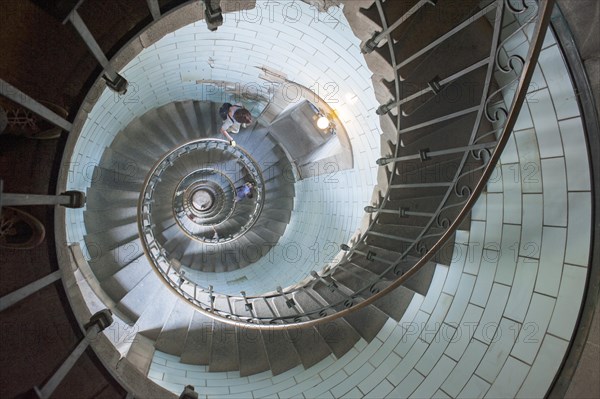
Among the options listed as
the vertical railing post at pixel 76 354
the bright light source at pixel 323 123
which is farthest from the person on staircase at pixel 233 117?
the vertical railing post at pixel 76 354

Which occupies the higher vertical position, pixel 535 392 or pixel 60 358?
pixel 60 358

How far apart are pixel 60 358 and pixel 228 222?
10062 mm

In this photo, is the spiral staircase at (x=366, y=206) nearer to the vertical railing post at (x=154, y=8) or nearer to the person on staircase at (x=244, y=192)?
the person on staircase at (x=244, y=192)

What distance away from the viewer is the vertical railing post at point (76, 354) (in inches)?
119

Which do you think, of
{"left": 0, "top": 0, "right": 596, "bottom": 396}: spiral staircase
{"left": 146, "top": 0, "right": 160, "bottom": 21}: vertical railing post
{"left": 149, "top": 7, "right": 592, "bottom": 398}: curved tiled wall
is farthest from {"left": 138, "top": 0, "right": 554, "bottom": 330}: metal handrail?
{"left": 146, "top": 0, "right": 160, "bottom": 21}: vertical railing post

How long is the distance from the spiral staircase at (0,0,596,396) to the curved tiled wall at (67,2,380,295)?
2.44 ft

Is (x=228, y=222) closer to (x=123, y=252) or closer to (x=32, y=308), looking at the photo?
(x=123, y=252)

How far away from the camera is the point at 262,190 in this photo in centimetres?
1061

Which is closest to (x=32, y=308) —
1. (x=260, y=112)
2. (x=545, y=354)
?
(x=545, y=354)

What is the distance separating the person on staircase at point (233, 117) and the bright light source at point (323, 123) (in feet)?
7.34

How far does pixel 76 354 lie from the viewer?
334cm

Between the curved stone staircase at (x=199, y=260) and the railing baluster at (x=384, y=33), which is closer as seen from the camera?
the railing baluster at (x=384, y=33)

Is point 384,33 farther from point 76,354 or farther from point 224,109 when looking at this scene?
point 224,109

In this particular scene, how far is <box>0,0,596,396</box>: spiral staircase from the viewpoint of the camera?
138 inches
